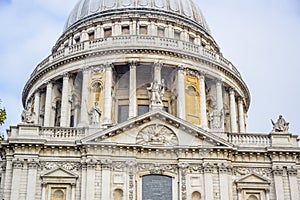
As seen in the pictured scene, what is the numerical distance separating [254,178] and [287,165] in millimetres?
2334

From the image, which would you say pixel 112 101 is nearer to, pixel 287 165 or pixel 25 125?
pixel 25 125

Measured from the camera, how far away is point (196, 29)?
5647 centimetres

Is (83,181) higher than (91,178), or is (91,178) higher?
(91,178)

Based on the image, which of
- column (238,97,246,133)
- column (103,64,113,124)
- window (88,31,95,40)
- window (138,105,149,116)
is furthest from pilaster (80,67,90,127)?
column (238,97,246,133)

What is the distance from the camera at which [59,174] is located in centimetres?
3684

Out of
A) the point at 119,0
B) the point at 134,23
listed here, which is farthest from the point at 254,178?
the point at 119,0

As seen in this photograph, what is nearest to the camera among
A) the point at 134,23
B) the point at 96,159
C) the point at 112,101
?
the point at 96,159

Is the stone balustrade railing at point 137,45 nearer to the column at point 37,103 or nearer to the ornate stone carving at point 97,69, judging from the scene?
the ornate stone carving at point 97,69

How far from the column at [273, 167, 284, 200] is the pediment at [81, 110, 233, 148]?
11.1ft

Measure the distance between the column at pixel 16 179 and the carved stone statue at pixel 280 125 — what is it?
16.9 m

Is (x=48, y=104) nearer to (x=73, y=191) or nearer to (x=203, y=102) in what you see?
(x=203, y=102)

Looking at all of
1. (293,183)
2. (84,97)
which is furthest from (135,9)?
(293,183)

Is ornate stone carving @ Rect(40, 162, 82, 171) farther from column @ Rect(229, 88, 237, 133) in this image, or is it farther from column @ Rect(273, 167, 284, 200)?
column @ Rect(229, 88, 237, 133)

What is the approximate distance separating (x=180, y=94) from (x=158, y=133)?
10.4m
